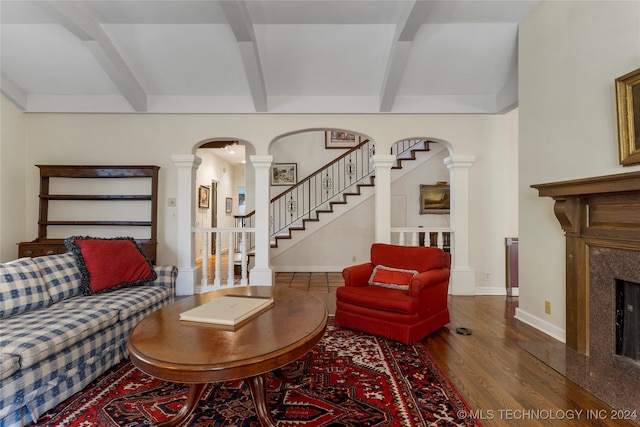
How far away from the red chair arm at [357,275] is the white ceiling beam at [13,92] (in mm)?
4805

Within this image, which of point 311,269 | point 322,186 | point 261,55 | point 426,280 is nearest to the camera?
point 426,280

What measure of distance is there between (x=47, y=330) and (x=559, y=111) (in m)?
4.24

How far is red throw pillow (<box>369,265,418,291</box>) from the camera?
2909 mm

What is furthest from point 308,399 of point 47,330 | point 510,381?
point 47,330

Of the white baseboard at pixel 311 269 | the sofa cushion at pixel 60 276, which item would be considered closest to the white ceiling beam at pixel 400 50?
the white baseboard at pixel 311 269

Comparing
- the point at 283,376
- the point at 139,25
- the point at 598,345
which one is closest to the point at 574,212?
the point at 598,345

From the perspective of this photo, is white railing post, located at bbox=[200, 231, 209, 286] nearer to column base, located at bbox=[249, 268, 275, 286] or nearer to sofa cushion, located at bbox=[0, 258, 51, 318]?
column base, located at bbox=[249, 268, 275, 286]

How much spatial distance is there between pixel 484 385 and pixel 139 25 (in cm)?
463

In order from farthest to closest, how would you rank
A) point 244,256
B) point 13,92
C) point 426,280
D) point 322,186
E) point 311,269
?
point 322,186, point 311,269, point 244,256, point 13,92, point 426,280

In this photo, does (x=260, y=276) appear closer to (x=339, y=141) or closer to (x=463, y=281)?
(x=463, y=281)

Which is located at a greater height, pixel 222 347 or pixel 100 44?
pixel 100 44

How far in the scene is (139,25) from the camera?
3.26 m

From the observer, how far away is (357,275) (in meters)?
3.03

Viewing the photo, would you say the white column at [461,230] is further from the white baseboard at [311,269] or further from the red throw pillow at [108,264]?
the red throw pillow at [108,264]
